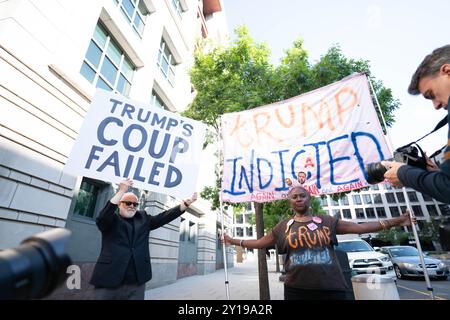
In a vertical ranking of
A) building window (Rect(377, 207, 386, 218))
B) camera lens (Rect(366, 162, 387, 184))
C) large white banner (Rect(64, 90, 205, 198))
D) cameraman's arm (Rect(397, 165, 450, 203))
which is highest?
building window (Rect(377, 207, 386, 218))

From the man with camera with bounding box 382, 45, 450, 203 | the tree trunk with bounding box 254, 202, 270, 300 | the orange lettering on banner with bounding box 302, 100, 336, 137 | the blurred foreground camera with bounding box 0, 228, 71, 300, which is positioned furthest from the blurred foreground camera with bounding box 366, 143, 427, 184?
the tree trunk with bounding box 254, 202, 270, 300

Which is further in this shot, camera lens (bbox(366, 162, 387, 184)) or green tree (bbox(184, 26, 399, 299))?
green tree (bbox(184, 26, 399, 299))

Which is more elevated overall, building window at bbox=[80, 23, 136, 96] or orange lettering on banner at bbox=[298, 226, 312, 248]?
building window at bbox=[80, 23, 136, 96]

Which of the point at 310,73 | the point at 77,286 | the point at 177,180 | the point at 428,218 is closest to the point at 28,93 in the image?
the point at 177,180

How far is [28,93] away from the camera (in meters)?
4.62

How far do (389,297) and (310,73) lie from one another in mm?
6613

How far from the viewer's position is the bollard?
284cm

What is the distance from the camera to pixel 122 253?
247cm

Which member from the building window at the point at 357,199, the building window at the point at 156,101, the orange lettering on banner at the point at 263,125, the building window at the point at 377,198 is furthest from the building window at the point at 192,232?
the building window at the point at 377,198

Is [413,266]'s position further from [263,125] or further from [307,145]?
[263,125]

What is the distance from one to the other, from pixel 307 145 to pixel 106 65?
728 cm

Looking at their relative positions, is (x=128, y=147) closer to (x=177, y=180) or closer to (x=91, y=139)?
(x=91, y=139)

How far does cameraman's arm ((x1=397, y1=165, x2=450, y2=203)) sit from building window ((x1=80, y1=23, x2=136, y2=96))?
25.1ft

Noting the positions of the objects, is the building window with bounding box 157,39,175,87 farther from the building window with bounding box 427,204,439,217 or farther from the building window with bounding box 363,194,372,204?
the building window with bounding box 427,204,439,217
